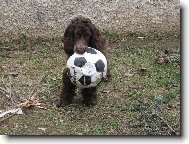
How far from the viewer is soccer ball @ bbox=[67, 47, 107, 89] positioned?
6500 millimetres

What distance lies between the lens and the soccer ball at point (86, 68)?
6500 mm

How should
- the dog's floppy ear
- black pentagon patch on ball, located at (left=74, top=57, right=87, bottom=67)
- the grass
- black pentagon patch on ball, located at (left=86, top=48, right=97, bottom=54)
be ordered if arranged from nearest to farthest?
the grass, black pentagon patch on ball, located at (left=74, top=57, right=87, bottom=67), black pentagon patch on ball, located at (left=86, top=48, right=97, bottom=54), the dog's floppy ear

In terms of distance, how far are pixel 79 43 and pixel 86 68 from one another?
0.98 feet

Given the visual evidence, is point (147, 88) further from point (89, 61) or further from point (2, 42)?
point (2, 42)

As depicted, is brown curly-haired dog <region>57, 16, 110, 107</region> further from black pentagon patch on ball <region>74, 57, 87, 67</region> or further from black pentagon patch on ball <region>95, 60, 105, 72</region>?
black pentagon patch on ball <region>95, 60, 105, 72</region>

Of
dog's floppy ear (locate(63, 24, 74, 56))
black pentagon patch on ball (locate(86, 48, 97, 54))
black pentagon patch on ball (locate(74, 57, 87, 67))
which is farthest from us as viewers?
dog's floppy ear (locate(63, 24, 74, 56))

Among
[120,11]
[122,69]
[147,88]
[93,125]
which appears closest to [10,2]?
[120,11]

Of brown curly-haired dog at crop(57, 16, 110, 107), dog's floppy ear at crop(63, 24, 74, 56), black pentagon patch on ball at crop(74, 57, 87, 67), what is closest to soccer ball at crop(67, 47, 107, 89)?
black pentagon patch on ball at crop(74, 57, 87, 67)

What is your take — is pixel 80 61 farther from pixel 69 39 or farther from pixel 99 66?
pixel 69 39

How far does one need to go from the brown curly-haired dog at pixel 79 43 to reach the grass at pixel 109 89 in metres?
0.11

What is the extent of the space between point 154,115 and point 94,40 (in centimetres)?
115

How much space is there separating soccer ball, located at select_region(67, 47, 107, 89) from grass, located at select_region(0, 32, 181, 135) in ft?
1.25

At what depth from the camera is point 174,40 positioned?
9.91 m

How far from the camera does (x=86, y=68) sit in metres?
6.51
